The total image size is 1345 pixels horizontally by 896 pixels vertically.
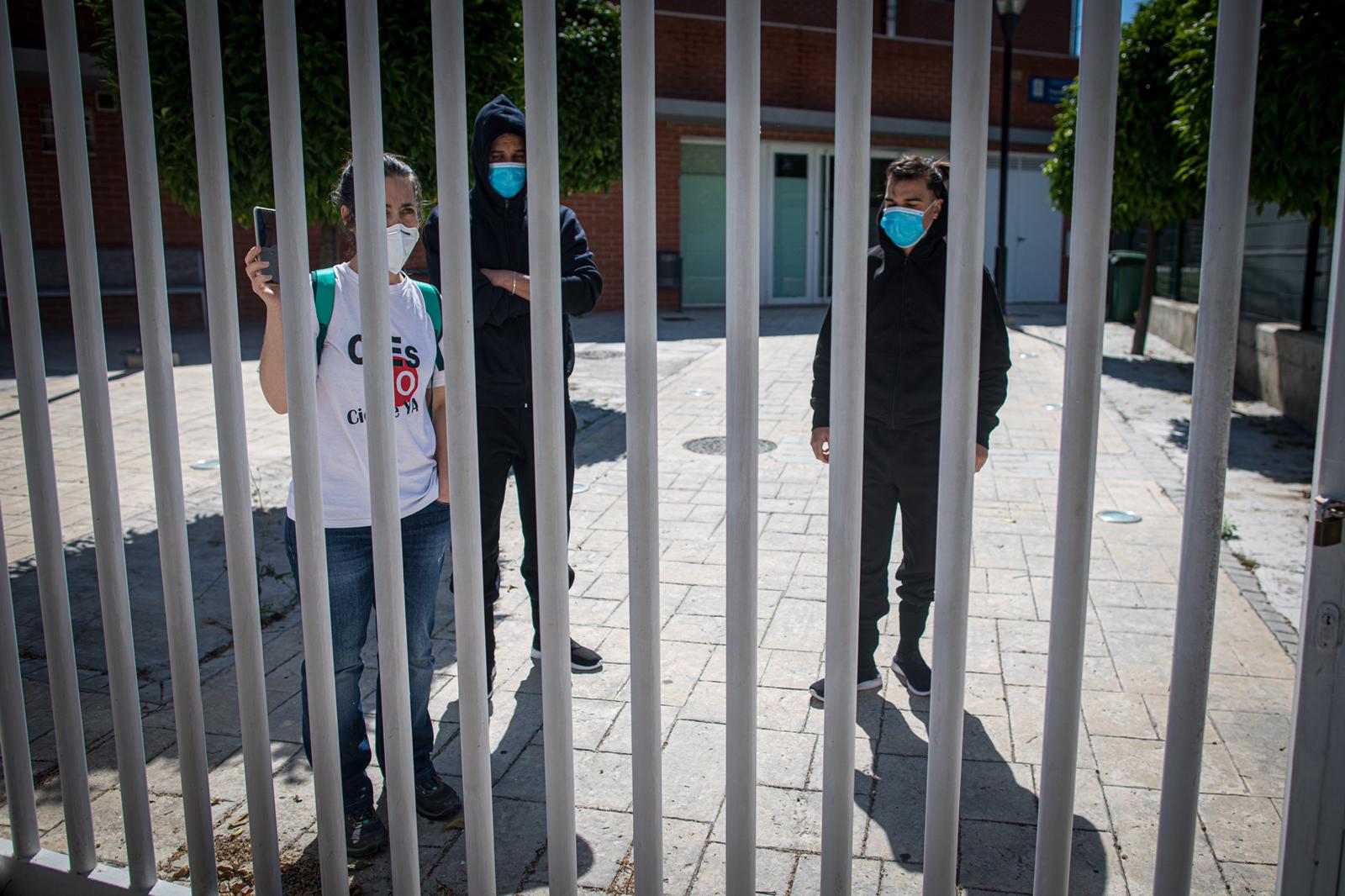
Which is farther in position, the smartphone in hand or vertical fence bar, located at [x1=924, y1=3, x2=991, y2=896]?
the smartphone in hand

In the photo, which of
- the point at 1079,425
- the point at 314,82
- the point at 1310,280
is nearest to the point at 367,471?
the point at 1079,425

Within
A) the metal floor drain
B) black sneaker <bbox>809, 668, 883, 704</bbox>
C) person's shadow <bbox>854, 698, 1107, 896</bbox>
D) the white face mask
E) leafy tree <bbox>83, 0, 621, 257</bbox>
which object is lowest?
person's shadow <bbox>854, 698, 1107, 896</bbox>

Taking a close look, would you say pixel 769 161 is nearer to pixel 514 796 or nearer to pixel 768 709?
pixel 768 709

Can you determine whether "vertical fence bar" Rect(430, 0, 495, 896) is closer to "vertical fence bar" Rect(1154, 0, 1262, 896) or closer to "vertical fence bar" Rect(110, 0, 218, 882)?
"vertical fence bar" Rect(110, 0, 218, 882)

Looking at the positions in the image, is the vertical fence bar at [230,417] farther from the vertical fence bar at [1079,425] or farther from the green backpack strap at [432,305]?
the vertical fence bar at [1079,425]

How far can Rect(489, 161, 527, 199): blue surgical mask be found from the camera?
10.9ft

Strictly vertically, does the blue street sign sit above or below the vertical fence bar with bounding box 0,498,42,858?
above

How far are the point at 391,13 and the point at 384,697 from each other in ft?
14.9

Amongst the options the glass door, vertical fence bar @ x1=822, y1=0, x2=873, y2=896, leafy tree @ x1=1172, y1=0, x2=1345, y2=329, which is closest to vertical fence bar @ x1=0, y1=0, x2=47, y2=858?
vertical fence bar @ x1=822, y1=0, x2=873, y2=896

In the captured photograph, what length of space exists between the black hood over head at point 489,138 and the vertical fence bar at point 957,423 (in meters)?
2.08

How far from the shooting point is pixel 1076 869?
2.66 m

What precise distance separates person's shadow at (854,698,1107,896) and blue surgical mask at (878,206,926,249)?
56.5 inches

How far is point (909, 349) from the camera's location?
3.34 meters

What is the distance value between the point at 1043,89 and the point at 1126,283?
6.26m
